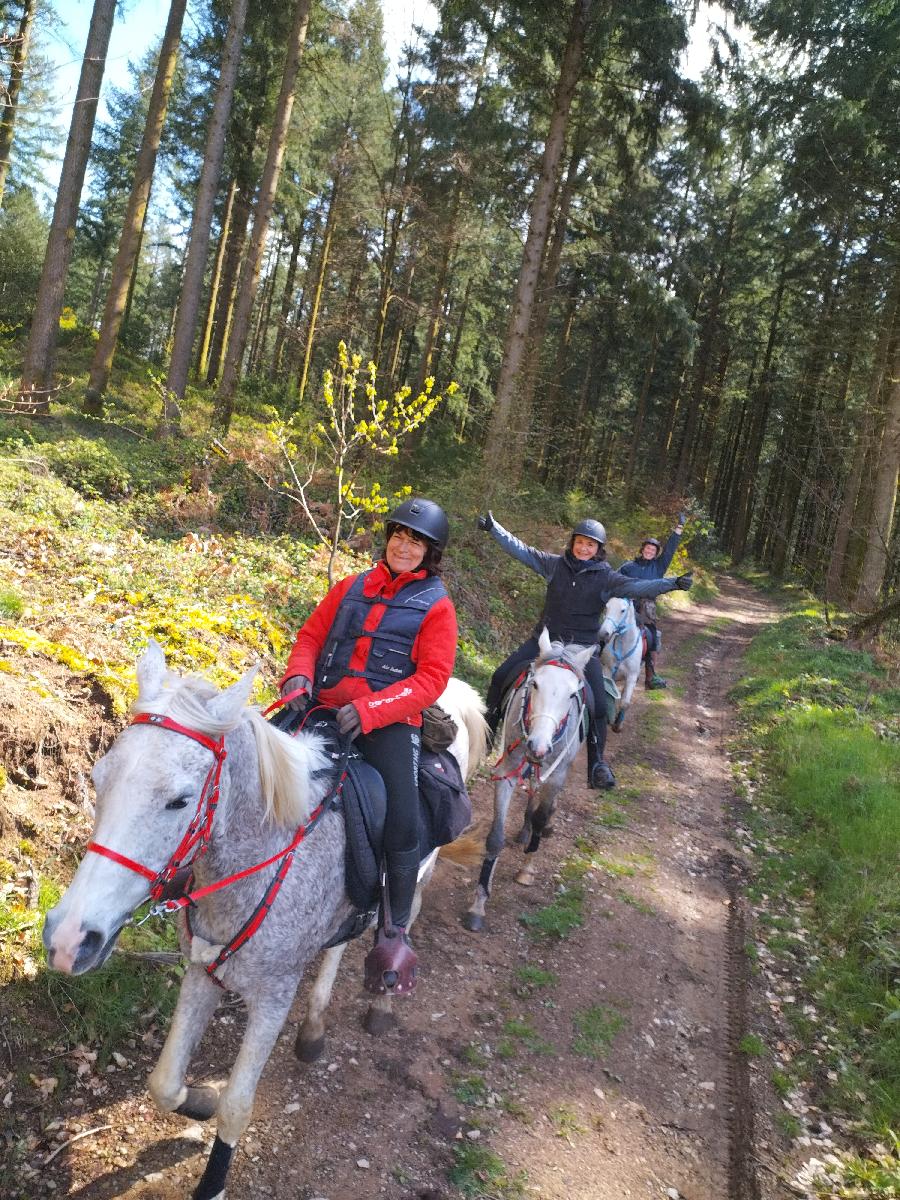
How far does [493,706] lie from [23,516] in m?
5.92

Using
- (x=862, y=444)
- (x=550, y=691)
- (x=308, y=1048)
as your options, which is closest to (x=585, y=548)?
(x=550, y=691)

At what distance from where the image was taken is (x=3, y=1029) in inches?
127

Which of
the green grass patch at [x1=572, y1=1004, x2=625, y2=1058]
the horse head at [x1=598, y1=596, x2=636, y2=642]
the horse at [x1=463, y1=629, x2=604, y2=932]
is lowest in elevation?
the green grass patch at [x1=572, y1=1004, x2=625, y2=1058]

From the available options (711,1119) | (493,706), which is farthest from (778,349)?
(711,1119)

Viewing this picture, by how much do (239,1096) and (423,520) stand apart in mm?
2805

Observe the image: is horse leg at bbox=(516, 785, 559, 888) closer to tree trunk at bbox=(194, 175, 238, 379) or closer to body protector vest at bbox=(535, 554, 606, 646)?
body protector vest at bbox=(535, 554, 606, 646)

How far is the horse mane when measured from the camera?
2342mm

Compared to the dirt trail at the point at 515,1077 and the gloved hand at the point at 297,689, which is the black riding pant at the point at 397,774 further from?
the dirt trail at the point at 515,1077

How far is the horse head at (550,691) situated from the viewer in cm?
550

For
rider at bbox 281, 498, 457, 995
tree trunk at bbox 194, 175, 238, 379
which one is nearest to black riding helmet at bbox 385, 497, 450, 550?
rider at bbox 281, 498, 457, 995

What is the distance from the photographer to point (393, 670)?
3.75 m

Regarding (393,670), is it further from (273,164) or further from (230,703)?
(273,164)

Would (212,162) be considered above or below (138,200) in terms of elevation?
above

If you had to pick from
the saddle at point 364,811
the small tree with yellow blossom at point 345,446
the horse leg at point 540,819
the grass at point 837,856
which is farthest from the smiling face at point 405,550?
the small tree with yellow blossom at point 345,446
